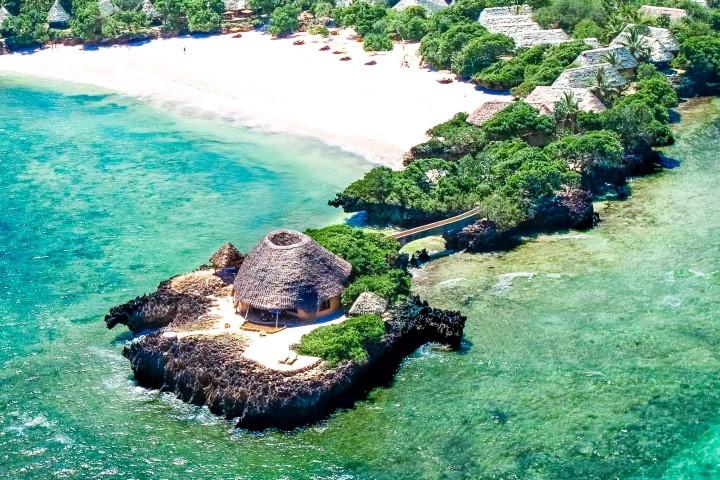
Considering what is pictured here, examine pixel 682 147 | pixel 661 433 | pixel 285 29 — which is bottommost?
pixel 661 433

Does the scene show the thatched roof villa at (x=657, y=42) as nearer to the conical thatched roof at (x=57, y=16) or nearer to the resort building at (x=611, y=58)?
the resort building at (x=611, y=58)

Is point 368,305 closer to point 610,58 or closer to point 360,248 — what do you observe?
point 360,248

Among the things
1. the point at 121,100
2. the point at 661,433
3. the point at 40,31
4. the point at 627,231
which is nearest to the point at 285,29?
the point at 121,100

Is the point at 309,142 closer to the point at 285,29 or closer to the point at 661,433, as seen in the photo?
the point at 285,29

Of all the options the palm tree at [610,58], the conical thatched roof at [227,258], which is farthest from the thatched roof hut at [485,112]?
the conical thatched roof at [227,258]

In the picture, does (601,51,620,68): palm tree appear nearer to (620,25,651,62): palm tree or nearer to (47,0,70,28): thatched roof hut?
(620,25,651,62): palm tree

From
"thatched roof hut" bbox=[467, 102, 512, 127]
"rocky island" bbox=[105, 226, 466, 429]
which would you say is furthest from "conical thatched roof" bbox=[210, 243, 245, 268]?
"thatched roof hut" bbox=[467, 102, 512, 127]
